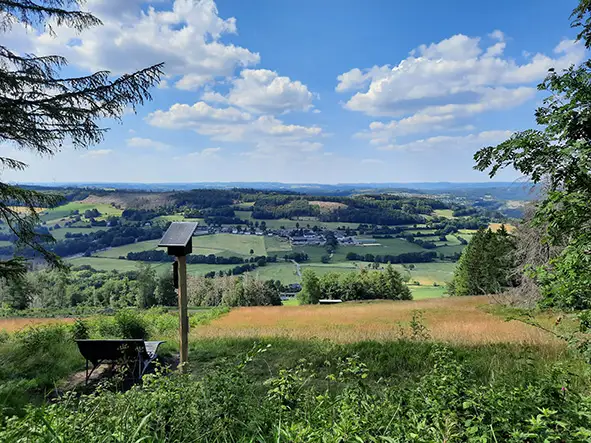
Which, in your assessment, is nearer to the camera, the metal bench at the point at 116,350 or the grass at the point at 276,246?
the metal bench at the point at 116,350

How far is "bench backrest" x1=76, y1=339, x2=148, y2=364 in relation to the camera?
5477 millimetres

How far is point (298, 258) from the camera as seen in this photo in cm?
7712

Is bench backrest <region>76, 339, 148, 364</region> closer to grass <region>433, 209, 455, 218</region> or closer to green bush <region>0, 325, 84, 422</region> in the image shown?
green bush <region>0, 325, 84, 422</region>

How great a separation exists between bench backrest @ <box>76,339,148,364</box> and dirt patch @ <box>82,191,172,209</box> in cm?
8656

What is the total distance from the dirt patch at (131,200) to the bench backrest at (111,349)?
86.6 metres

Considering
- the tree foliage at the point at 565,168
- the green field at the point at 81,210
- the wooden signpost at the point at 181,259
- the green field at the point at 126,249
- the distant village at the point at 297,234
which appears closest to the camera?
the tree foliage at the point at 565,168

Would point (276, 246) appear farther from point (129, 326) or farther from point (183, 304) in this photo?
point (183, 304)

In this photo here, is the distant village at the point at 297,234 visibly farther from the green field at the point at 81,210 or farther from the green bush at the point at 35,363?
the green bush at the point at 35,363

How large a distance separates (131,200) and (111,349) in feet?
307

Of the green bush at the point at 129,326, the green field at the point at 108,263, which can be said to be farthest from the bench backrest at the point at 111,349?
the green field at the point at 108,263

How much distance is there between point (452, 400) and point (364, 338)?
18.0ft

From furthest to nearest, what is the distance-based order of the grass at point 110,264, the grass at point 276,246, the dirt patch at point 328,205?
the dirt patch at point 328,205
the grass at point 276,246
the grass at point 110,264

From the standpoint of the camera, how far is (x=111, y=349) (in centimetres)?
561

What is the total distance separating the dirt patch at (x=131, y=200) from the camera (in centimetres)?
8662
